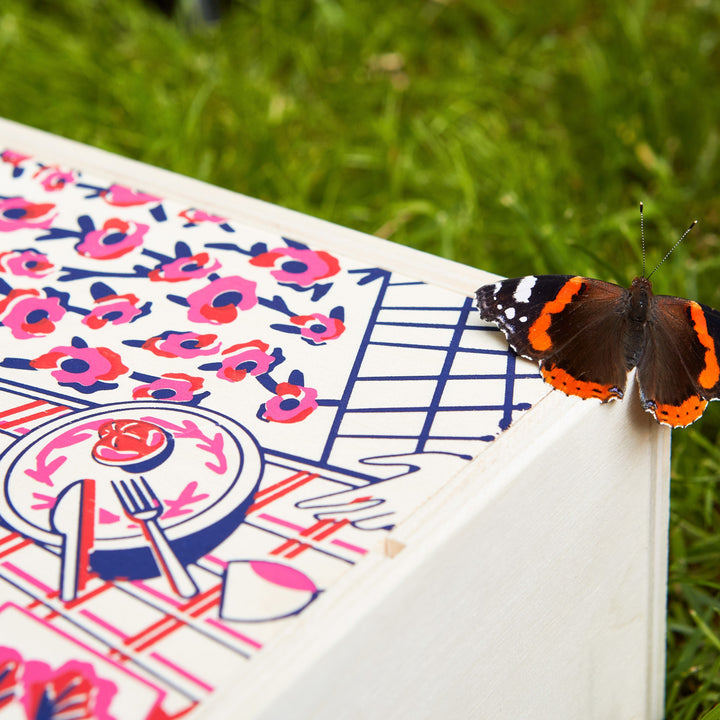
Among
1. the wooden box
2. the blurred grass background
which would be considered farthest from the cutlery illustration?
the blurred grass background

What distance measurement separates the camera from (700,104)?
57.0 inches

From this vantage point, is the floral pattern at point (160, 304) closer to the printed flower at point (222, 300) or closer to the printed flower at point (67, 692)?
the printed flower at point (222, 300)

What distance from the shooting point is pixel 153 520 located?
0.53 metres

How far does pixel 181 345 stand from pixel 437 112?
0.94m

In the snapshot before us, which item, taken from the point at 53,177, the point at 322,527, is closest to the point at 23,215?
the point at 53,177

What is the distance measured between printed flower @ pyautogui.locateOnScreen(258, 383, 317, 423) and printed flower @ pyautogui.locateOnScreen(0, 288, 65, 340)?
0.67 feet

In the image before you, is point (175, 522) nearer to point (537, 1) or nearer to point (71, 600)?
point (71, 600)

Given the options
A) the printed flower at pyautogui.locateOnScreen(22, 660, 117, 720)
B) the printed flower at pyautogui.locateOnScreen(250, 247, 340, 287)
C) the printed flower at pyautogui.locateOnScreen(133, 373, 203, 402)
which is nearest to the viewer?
the printed flower at pyautogui.locateOnScreen(22, 660, 117, 720)

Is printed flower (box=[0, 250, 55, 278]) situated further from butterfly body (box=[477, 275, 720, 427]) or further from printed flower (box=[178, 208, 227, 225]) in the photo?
butterfly body (box=[477, 275, 720, 427])

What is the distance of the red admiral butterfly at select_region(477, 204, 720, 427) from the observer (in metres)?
0.60

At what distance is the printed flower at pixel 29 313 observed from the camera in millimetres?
701

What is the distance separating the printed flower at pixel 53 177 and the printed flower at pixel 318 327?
34 centimetres

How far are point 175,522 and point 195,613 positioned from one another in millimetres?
74

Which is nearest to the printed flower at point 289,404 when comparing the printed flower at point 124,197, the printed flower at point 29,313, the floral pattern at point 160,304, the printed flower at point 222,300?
the floral pattern at point 160,304
